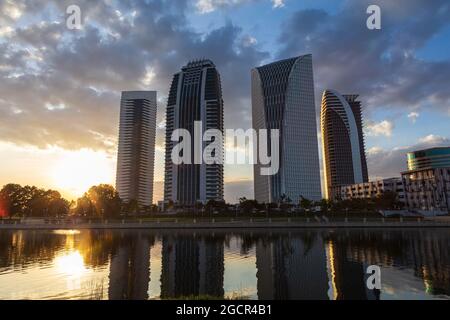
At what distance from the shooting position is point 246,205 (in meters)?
134

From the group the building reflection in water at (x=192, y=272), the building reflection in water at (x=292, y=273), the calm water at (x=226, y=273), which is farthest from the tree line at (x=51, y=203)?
the building reflection in water at (x=292, y=273)

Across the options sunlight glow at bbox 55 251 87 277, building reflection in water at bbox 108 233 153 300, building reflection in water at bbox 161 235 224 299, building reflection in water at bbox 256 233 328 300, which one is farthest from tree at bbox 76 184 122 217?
building reflection in water at bbox 256 233 328 300

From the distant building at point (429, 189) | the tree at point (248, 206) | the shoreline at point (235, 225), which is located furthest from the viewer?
the distant building at point (429, 189)

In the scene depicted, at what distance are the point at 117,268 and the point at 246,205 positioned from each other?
105452mm

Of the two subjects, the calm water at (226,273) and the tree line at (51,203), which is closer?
the calm water at (226,273)

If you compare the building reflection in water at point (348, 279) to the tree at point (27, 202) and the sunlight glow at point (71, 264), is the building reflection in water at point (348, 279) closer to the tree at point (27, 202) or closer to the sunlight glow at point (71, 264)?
the sunlight glow at point (71, 264)

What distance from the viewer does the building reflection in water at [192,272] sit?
74.9ft

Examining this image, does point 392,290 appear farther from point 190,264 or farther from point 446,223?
point 446,223

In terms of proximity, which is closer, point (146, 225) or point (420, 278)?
point (420, 278)

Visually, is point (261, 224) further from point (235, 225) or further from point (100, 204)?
point (100, 204)

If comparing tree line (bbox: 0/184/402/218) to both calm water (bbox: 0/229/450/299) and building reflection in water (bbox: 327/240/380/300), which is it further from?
building reflection in water (bbox: 327/240/380/300)

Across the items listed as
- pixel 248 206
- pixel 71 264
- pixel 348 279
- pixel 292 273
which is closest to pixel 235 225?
pixel 248 206

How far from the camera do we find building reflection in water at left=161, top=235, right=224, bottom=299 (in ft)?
74.9
